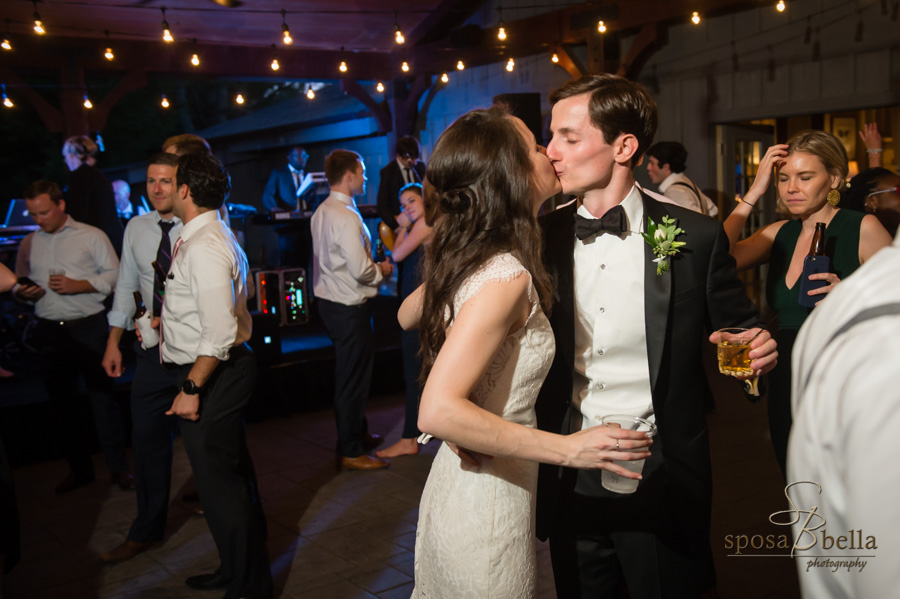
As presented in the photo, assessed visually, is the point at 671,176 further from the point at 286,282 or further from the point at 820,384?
the point at 820,384

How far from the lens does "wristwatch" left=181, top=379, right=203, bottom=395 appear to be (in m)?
2.79

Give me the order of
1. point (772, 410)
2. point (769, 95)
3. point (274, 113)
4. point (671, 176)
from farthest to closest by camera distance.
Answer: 1. point (274, 113)
2. point (769, 95)
3. point (671, 176)
4. point (772, 410)

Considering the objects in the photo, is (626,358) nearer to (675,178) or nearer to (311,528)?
(311,528)

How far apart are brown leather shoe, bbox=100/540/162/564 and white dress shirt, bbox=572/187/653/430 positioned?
247 centimetres

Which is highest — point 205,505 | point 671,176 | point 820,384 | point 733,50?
point 733,50

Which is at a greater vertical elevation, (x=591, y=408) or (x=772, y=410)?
(x=591, y=408)

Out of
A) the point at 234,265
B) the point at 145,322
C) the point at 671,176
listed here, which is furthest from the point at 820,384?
the point at 671,176

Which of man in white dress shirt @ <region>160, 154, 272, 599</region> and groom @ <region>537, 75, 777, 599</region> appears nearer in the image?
groom @ <region>537, 75, 777, 599</region>

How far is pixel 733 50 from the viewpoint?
316 inches

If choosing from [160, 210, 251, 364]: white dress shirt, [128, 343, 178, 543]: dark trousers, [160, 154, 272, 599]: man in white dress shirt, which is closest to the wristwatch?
[160, 154, 272, 599]: man in white dress shirt

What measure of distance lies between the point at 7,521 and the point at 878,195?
3.86 metres

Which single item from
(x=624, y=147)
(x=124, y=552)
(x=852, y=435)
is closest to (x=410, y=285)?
(x=124, y=552)

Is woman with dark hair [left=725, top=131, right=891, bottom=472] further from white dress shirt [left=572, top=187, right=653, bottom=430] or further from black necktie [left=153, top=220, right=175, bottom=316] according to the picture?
black necktie [left=153, top=220, right=175, bottom=316]

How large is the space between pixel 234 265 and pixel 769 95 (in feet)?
21.9
